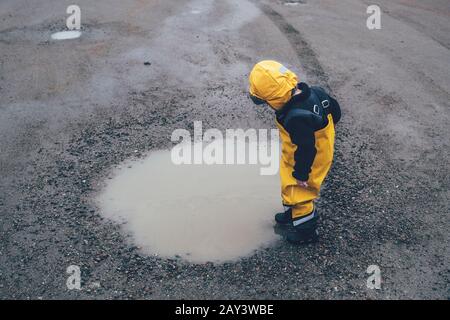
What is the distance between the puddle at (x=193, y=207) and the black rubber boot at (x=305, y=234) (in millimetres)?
190

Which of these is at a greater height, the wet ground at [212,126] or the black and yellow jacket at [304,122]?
the black and yellow jacket at [304,122]

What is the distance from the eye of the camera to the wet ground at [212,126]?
4.15m

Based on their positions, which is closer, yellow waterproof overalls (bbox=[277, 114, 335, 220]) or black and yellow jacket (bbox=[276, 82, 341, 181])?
black and yellow jacket (bbox=[276, 82, 341, 181])

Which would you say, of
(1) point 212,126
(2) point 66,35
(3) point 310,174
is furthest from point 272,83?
(2) point 66,35

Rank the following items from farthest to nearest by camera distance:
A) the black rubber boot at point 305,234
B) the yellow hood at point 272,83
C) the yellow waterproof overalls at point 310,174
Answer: the black rubber boot at point 305,234
the yellow waterproof overalls at point 310,174
the yellow hood at point 272,83

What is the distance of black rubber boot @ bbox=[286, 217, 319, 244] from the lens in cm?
435

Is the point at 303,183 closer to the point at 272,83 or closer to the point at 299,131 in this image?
the point at 299,131

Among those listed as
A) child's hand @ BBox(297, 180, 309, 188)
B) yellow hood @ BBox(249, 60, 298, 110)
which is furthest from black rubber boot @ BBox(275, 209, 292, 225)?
yellow hood @ BBox(249, 60, 298, 110)

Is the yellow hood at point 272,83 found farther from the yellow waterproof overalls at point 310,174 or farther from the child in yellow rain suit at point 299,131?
the yellow waterproof overalls at point 310,174

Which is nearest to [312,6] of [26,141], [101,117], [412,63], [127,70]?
[412,63]

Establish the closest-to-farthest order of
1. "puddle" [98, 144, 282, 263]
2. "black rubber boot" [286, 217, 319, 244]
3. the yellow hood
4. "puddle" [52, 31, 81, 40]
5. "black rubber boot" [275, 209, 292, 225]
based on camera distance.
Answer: the yellow hood, "black rubber boot" [286, 217, 319, 244], "puddle" [98, 144, 282, 263], "black rubber boot" [275, 209, 292, 225], "puddle" [52, 31, 81, 40]

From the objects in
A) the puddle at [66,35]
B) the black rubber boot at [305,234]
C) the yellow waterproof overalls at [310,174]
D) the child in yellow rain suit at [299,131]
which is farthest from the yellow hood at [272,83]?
the puddle at [66,35]

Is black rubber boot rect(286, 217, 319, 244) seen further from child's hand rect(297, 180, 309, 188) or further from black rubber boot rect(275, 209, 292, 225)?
child's hand rect(297, 180, 309, 188)

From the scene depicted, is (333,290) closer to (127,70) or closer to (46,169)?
(46,169)
